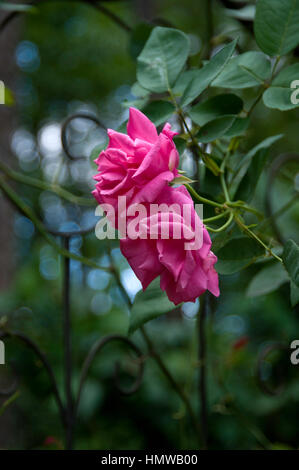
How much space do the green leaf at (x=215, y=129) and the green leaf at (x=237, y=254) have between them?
Answer: 11 centimetres

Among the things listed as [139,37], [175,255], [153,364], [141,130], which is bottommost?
[175,255]

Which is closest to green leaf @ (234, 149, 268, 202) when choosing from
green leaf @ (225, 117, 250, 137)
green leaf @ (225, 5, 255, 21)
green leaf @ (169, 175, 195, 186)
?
green leaf @ (225, 117, 250, 137)

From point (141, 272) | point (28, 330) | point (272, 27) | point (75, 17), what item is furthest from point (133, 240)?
point (75, 17)

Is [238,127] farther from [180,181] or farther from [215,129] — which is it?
[180,181]

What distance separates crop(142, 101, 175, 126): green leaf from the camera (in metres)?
0.47

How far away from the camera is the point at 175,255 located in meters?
0.32

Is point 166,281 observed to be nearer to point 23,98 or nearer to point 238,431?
point 238,431

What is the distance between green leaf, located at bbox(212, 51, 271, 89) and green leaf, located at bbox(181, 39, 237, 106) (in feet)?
0.09

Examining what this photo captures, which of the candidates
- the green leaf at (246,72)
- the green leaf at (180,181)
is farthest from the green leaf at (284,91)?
the green leaf at (180,181)

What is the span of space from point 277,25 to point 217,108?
10cm

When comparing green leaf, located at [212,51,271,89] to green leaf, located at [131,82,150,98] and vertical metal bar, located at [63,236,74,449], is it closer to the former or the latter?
green leaf, located at [131,82,150,98]

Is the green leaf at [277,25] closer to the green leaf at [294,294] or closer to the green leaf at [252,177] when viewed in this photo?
the green leaf at [252,177]

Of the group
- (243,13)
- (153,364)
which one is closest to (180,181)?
(243,13)

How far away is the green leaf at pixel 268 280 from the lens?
2.02 feet
